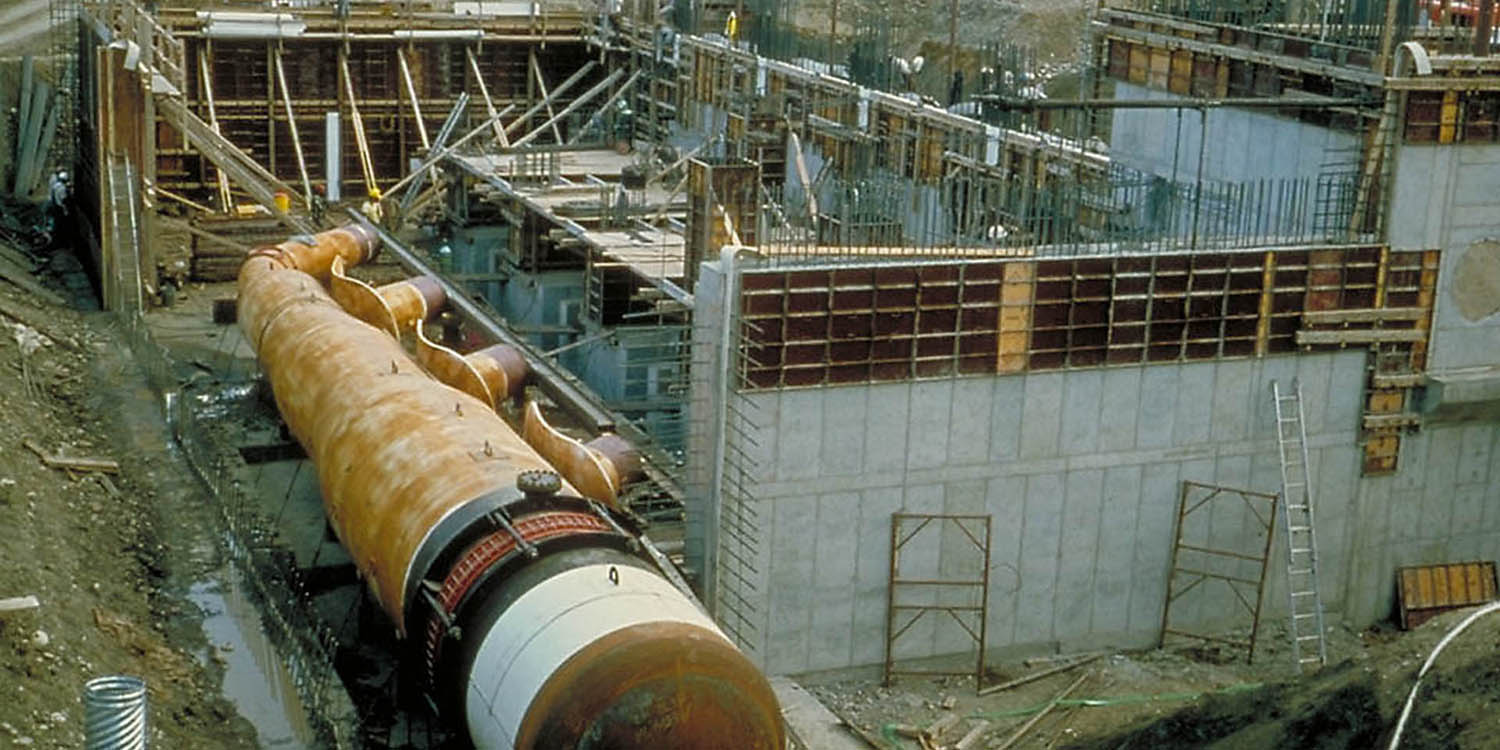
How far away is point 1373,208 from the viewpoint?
81.1ft

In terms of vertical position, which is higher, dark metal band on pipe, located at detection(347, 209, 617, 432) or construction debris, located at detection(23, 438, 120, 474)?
dark metal band on pipe, located at detection(347, 209, 617, 432)

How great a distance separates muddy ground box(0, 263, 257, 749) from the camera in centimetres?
1845

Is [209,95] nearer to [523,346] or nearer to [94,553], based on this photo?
[523,346]

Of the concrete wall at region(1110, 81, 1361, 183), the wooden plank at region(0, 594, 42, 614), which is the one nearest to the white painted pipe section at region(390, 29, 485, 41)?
the concrete wall at region(1110, 81, 1361, 183)

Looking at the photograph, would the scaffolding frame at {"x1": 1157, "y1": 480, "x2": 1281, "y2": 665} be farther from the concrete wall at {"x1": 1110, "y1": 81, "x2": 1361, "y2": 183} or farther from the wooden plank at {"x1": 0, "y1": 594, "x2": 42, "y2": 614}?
the wooden plank at {"x1": 0, "y1": 594, "x2": 42, "y2": 614}

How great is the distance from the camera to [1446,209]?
81.6ft

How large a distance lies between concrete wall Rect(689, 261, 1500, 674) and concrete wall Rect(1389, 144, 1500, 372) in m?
1.40

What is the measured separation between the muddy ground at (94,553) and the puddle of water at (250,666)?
16cm

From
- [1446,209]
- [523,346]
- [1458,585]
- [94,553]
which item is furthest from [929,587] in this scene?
[94,553]

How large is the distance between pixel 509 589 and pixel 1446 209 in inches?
556

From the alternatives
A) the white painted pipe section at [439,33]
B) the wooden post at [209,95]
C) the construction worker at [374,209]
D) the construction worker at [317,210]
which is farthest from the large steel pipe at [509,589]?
the white painted pipe section at [439,33]

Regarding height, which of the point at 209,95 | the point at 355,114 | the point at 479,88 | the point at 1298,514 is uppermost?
the point at 479,88

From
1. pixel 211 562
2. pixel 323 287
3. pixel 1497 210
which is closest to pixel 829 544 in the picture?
pixel 211 562

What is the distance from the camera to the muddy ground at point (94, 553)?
18.5m
